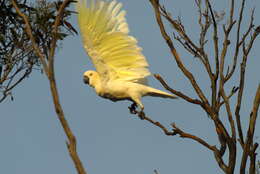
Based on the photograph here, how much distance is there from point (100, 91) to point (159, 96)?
0.50 metres

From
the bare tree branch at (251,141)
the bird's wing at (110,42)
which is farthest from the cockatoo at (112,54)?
the bare tree branch at (251,141)

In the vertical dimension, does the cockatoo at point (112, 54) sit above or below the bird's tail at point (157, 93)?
above

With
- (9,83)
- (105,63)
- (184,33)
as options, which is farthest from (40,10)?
(184,33)

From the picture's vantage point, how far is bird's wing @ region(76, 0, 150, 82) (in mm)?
3994

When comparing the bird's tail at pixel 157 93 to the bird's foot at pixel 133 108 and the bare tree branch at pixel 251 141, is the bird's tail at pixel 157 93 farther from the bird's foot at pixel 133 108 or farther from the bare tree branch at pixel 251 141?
the bare tree branch at pixel 251 141

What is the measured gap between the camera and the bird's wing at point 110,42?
399 centimetres

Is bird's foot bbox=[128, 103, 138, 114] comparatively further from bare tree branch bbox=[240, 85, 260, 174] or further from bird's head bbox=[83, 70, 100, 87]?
bare tree branch bbox=[240, 85, 260, 174]

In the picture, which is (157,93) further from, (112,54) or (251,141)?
(251,141)

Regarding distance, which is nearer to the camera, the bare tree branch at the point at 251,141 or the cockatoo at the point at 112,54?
the bare tree branch at the point at 251,141

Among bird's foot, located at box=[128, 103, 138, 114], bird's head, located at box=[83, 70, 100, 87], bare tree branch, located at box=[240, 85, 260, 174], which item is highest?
bird's head, located at box=[83, 70, 100, 87]

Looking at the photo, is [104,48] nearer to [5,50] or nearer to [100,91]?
[100,91]

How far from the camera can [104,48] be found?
13.5 ft

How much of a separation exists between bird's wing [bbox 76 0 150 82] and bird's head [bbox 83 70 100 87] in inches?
2.5

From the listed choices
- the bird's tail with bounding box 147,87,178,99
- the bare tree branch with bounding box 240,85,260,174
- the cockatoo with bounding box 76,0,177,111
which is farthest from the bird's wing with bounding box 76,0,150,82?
the bare tree branch with bounding box 240,85,260,174
